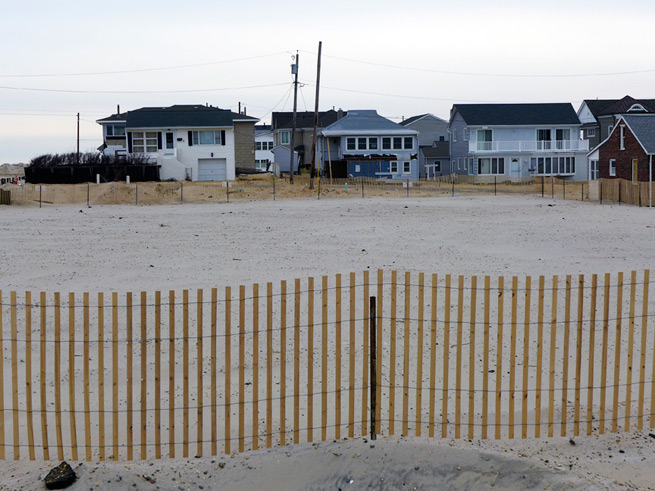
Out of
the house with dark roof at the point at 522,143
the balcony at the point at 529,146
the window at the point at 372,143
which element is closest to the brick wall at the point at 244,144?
the window at the point at 372,143

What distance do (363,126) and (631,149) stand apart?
27470 millimetres

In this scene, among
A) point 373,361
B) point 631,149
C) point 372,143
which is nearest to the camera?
point 373,361

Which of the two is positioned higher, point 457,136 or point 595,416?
point 457,136

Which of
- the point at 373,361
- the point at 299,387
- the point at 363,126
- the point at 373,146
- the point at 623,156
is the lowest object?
the point at 299,387

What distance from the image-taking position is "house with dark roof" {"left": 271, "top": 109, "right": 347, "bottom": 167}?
91.9m

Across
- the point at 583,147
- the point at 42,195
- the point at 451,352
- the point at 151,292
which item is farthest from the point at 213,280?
the point at 583,147

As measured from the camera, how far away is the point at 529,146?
78.8 meters

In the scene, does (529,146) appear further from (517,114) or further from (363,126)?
(363,126)

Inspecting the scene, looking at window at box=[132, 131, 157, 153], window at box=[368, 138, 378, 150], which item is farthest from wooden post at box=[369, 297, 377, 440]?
window at box=[368, 138, 378, 150]

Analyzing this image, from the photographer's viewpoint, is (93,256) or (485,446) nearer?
(485,446)

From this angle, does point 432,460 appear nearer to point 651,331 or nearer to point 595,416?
point 595,416

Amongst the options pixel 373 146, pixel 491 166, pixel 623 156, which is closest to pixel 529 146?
pixel 491 166

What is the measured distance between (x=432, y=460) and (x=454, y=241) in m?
18.0

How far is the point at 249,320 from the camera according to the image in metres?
13.5
